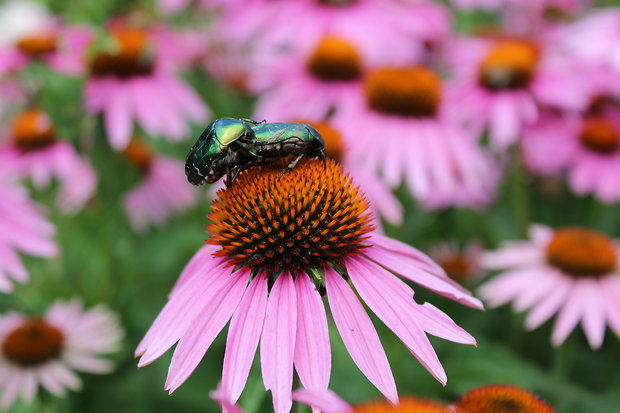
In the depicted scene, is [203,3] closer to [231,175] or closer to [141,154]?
[141,154]

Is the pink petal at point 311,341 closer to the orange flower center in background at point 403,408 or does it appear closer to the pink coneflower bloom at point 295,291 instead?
the pink coneflower bloom at point 295,291

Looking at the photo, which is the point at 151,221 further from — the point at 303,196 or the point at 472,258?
the point at 303,196

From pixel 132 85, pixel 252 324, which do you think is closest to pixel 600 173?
pixel 132 85

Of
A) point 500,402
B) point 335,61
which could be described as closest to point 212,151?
point 500,402

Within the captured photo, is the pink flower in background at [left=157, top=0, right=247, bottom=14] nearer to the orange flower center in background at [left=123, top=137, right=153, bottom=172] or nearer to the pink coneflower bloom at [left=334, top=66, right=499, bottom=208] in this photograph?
the orange flower center in background at [left=123, top=137, right=153, bottom=172]

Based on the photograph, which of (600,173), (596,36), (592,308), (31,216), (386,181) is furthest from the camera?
(596,36)
